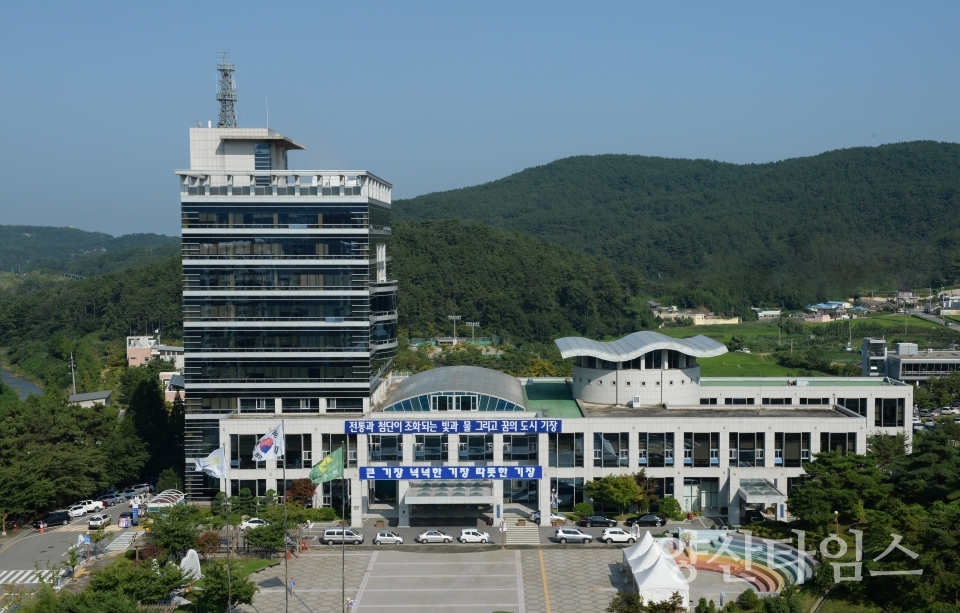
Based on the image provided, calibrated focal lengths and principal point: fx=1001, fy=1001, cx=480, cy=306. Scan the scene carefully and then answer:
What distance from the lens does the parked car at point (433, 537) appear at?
1914 inches

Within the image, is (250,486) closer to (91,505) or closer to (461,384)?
(91,505)

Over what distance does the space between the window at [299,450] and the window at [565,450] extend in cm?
1286

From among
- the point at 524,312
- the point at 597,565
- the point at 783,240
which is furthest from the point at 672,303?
the point at 597,565

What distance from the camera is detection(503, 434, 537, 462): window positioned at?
52.9 metres

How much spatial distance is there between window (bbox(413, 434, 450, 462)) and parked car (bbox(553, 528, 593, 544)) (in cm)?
778

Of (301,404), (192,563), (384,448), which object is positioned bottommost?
(192,563)

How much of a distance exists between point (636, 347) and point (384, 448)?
15.4m

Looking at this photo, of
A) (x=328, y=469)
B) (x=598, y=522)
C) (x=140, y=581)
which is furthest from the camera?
(x=598, y=522)

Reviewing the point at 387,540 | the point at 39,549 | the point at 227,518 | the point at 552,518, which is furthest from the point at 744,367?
the point at 39,549

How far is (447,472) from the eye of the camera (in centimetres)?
5153

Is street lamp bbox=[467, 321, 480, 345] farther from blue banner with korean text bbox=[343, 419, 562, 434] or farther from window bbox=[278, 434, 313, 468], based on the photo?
blue banner with korean text bbox=[343, 419, 562, 434]

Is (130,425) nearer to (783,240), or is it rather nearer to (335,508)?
(335,508)

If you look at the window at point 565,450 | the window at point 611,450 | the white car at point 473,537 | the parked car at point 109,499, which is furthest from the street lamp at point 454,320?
the white car at point 473,537

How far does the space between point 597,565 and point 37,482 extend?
29.7 m
